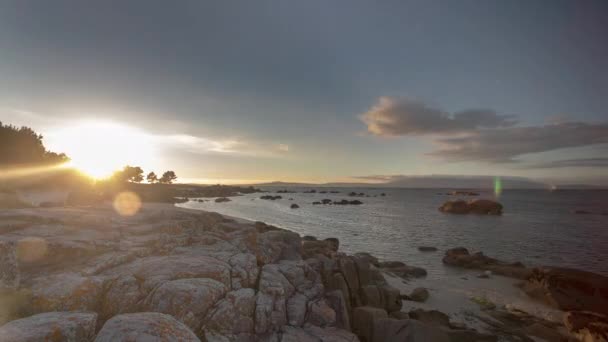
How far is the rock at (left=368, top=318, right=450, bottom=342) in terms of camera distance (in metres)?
9.86

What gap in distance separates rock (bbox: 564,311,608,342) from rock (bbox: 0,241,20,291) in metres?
22.2

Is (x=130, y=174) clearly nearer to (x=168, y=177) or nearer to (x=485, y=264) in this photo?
(x=168, y=177)

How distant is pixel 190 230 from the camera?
1495cm

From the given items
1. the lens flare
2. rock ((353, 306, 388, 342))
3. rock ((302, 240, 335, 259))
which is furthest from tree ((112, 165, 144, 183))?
rock ((353, 306, 388, 342))

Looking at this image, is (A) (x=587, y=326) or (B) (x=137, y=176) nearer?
(A) (x=587, y=326)

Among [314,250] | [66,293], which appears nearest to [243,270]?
[66,293]

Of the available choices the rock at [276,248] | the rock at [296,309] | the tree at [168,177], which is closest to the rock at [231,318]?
the rock at [296,309]

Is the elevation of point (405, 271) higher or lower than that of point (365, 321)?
lower

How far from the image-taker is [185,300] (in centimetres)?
792

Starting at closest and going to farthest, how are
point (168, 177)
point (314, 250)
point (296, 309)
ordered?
1. point (296, 309)
2. point (314, 250)
3. point (168, 177)

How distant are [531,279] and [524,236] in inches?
1021

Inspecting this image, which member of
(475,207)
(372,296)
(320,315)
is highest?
(320,315)

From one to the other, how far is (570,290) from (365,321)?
678 inches

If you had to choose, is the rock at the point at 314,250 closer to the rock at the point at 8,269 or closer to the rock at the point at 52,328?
the rock at the point at 52,328
